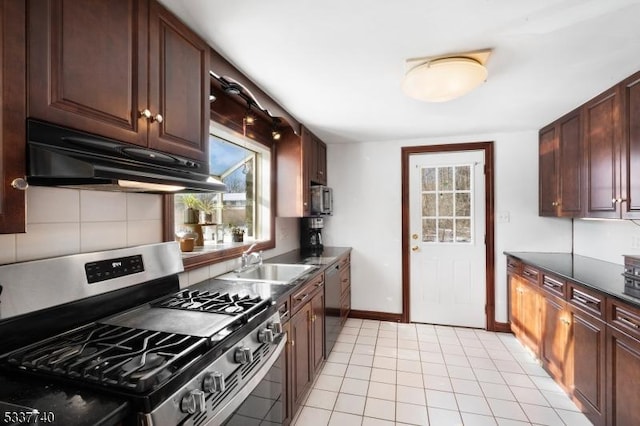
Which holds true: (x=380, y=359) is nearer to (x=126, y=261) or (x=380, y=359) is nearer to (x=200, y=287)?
(x=200, y=287)

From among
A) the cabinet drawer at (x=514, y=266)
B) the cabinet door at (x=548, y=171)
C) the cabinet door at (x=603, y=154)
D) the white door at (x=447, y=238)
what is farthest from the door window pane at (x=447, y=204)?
the cabinet door at (x=603, y=154)

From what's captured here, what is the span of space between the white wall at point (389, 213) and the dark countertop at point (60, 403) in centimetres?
326

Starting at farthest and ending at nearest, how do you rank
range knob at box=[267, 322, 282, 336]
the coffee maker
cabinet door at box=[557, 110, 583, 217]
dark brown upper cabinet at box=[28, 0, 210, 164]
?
the coffee maker → cabinet door at box=[557, 110, 583, 217] → range knob at box=[267, 322, 282, 336] → dark brown upper cabinet at box=[28, 0, 210, 164]

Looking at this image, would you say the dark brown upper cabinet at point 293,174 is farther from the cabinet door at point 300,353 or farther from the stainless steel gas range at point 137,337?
the stainless steel gas range at point 137,337

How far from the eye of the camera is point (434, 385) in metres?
2.35

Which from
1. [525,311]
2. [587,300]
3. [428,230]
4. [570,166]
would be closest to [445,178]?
[428,230]

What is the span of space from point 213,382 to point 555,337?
8.42ft

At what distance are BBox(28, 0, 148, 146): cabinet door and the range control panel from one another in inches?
21.2

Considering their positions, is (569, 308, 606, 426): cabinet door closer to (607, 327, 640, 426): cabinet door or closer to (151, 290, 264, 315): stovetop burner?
(607, 327, 640, 426): cabinet door

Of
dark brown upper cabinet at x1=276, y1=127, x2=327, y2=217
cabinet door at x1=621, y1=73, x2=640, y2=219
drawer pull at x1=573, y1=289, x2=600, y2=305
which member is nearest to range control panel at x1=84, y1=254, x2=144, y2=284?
dark brown upper cabinet at x1=276, y1=127, x2=327, y2=217

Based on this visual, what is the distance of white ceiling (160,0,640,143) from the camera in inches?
52.2

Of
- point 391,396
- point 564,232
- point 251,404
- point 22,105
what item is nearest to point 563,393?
point 391,396

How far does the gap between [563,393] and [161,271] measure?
289 centimetres

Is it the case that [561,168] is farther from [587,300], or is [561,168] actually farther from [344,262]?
[344,262]
